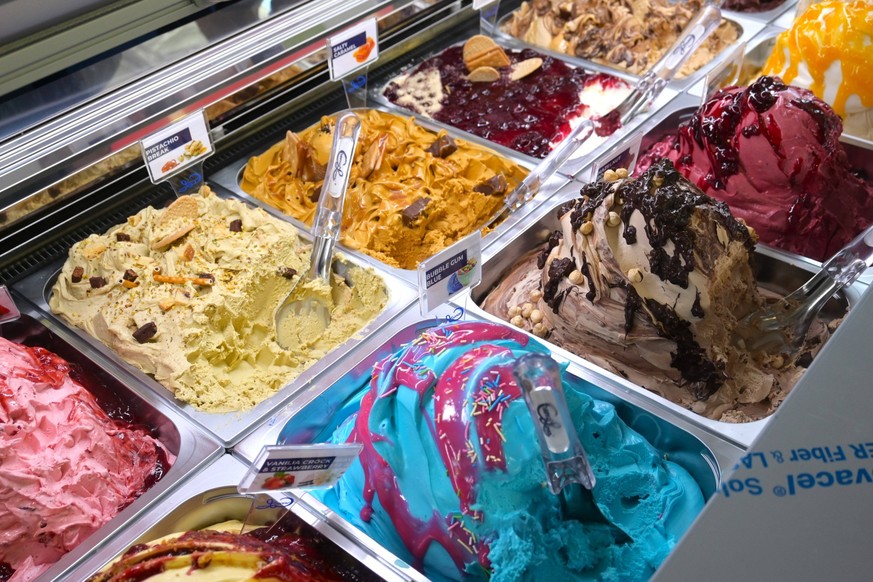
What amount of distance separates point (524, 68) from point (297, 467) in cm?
235

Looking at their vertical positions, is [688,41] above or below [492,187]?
above

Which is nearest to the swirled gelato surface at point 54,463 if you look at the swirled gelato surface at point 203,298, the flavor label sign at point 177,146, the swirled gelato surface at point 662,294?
the swirled gelato surface at point 203,298

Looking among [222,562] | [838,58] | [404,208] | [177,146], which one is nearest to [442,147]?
[404,208]

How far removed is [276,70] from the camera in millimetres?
2420

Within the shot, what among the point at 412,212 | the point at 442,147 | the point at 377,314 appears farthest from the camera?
the point at 442,147

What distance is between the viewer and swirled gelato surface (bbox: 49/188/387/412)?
1.96 metres

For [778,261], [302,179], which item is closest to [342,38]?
[302,179]

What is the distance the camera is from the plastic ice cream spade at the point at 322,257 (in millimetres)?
2176

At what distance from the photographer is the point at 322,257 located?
2.27 metres

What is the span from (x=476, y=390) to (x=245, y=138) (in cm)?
176

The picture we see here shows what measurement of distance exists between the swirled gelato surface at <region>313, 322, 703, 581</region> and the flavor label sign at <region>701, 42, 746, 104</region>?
1572 millimetres

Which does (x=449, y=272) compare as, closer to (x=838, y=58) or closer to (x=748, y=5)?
(x=838, y=58)

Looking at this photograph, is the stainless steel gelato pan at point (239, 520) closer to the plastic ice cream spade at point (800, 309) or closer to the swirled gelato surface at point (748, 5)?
the plastic ice cream spade at point (800, 309)

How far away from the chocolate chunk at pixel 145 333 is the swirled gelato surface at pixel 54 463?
18 centimetres
